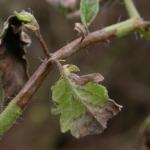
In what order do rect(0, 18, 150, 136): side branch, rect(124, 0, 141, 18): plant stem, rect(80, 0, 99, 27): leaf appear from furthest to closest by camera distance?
rect(124, 0, 141, 18): plant stem < rect(80, 0, 99, 27): leaf < rect(0, 18, 150, 136): side branch

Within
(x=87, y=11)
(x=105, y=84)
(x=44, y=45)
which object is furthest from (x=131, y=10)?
(x=105, y=84)

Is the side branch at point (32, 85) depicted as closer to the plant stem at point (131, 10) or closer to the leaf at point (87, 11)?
the leaf at point (87, 11)

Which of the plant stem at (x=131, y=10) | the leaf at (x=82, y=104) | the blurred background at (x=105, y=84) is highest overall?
the plant stem at (x=131, y=10)

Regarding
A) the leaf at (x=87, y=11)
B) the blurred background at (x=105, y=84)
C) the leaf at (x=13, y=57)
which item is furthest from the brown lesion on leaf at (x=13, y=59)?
the blurred background at (x=105, y=84)

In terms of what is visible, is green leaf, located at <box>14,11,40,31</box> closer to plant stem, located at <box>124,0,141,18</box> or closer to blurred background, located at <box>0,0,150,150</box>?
plant stem, located at <box>124,0,141,18</box>

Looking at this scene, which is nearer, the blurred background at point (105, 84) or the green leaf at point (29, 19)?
the green leaf at point (29, 19)

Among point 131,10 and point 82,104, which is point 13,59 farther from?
point 131,10

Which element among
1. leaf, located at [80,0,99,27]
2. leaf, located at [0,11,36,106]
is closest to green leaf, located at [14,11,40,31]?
leaf, located at [0,11,36,106]

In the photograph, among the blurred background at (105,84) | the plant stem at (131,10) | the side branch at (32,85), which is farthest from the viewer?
the blurred background at (105,84)
